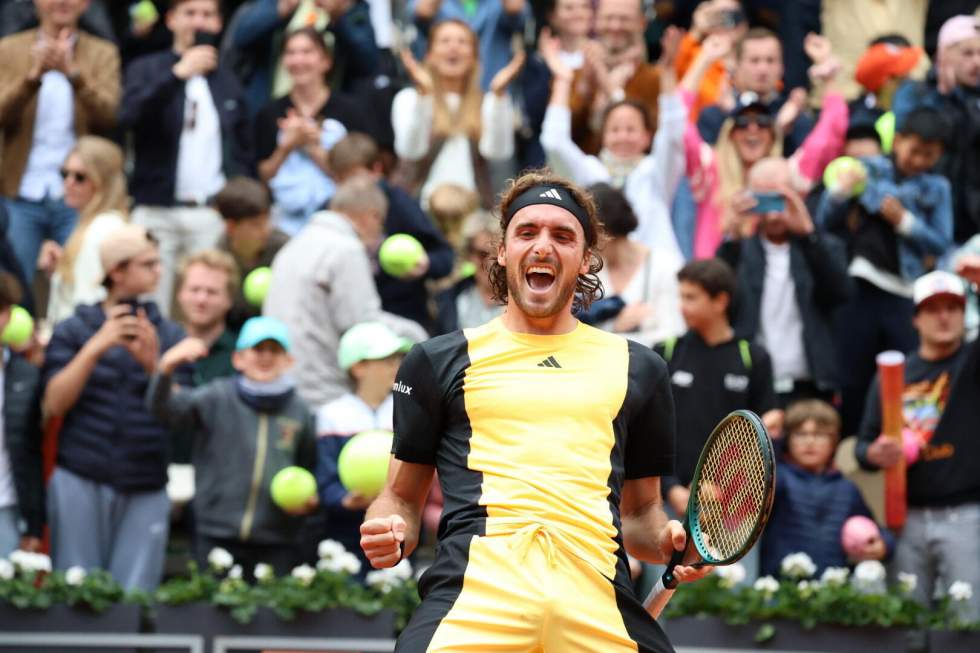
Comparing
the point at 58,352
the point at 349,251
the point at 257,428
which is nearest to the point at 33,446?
the point at 58,352

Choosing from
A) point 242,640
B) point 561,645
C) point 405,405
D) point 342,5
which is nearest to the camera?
point 561,645

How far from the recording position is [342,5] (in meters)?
12.8

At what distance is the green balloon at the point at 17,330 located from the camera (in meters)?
9.66

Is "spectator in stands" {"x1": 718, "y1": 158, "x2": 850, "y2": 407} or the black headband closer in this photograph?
the black headband

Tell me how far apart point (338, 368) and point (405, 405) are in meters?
4.74

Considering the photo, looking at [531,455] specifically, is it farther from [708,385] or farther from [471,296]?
[471,296]

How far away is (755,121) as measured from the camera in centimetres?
1138

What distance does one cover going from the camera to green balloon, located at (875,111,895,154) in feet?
38.8

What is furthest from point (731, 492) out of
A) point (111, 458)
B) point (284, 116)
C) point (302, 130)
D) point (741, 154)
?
point (284, 116)

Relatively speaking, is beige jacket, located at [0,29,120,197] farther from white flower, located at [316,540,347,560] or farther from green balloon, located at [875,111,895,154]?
green balloon, located at [875,111,895,154]

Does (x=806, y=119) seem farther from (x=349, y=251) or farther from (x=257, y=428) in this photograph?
(x=257, y=428)

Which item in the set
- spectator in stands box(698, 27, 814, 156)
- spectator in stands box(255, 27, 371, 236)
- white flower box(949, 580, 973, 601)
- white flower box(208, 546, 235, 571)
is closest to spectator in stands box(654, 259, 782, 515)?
white flower box(949, 580, 973, 601)

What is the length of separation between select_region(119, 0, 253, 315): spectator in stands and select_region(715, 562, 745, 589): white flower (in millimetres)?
4355

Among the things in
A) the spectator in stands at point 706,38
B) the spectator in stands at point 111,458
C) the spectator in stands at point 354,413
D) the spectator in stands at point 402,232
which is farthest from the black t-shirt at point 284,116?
the spectator in stands at point 111,458
